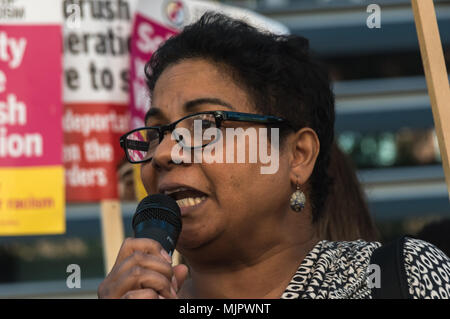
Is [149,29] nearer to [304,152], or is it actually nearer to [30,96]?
[30,96]

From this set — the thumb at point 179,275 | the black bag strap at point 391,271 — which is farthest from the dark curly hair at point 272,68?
the thumb at point 179,275

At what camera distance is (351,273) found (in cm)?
193

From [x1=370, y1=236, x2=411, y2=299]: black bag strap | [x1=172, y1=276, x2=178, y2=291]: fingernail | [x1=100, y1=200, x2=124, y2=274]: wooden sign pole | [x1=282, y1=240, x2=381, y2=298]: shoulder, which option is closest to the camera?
[x1=172, y1=276, x2=178, y2=291]: fingernail

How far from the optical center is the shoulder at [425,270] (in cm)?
173

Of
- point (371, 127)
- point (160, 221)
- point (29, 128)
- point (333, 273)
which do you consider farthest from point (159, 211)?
point (371, 127)

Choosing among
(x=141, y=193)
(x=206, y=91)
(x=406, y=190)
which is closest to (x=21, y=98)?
(x=141, y=193)

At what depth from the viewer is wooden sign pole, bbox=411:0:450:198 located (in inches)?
77.9

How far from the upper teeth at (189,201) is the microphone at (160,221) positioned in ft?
0.36

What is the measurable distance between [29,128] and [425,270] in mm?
2987

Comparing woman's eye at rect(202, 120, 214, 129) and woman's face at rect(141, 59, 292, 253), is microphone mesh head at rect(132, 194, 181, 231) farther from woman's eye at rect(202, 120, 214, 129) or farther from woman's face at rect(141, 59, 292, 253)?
woman's eye at rect(202, 120, 214, 129)

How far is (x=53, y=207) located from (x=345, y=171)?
184 centimetres

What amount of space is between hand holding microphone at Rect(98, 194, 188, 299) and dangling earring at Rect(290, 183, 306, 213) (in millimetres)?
532

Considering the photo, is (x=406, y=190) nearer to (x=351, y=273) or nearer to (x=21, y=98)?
(x=21, y=98)

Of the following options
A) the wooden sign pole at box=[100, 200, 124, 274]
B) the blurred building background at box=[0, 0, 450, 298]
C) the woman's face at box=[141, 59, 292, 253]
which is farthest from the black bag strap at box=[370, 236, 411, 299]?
the blurred building background at box=[0, 0, 450, 298]
